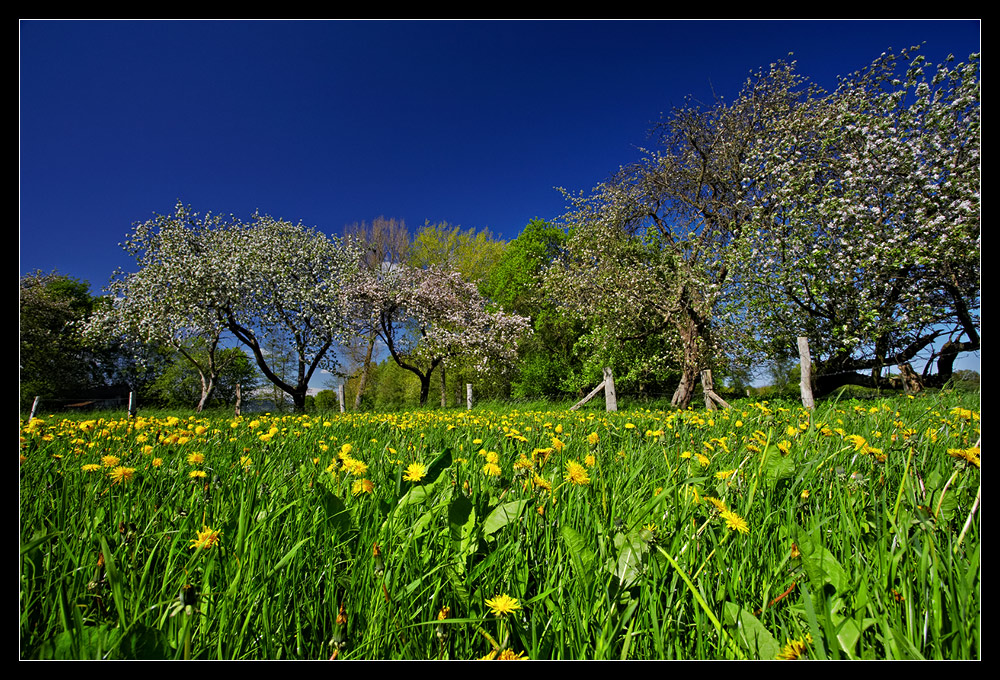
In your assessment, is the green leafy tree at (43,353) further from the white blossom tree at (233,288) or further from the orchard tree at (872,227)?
the white blossom tree at (233,288)

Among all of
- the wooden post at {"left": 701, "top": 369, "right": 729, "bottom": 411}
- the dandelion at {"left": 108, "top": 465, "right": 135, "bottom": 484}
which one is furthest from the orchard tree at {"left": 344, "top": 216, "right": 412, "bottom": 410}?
the dandelion at {"left": 108, "top": 465, "right": 135, "bottom": 484}

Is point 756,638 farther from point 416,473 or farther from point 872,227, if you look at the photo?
point 872,227

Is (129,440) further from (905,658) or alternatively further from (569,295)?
(569,295)

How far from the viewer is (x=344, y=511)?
3.34ft

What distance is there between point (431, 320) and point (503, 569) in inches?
671

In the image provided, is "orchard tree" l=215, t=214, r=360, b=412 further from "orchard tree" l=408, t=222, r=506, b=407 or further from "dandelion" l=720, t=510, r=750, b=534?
"dandelion" l=720, t=510, r=750, b=534

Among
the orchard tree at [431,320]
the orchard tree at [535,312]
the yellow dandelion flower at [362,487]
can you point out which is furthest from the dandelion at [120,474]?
the orchard tree at [535,312]

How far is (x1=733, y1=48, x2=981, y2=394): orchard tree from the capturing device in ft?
6.68

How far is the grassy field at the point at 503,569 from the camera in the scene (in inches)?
26.3

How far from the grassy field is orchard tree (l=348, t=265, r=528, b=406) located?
1568cm

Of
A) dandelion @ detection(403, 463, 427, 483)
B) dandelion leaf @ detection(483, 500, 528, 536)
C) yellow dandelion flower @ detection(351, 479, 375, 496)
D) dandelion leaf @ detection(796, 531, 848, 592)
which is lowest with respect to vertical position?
dandelion leaf @ detection(796, 531, 848, 592)

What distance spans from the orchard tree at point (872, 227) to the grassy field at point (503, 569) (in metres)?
0.95

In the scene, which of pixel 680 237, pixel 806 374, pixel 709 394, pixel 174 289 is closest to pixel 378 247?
pixel 174 289
